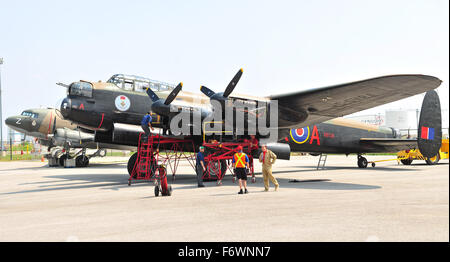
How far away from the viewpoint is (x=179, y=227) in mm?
6348

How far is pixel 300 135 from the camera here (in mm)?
20672

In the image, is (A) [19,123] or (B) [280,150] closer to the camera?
(B) [280,150]

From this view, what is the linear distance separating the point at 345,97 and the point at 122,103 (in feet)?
30.6

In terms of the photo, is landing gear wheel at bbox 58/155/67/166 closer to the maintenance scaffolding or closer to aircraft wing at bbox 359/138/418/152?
the maintenance scaffolding

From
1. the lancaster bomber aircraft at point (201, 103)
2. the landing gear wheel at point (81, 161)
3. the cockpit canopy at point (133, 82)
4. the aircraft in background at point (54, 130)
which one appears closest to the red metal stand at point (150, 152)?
the lancaster bomber aircraft at point (201, 103)

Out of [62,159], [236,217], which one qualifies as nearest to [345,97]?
[236,217]

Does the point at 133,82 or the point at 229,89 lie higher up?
the point at 133,82

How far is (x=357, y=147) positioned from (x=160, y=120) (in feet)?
42.6

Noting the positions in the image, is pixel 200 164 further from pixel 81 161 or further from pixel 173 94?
pixel 81 161

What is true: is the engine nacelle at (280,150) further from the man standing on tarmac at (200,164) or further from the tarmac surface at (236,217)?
the tarmac surface at (236,217)

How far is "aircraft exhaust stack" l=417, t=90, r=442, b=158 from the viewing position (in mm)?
14398

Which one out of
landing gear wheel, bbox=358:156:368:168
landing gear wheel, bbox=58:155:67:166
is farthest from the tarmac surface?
landing gear wheel, bbox=58:155:67:166

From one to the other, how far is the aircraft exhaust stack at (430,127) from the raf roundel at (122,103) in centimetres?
1200

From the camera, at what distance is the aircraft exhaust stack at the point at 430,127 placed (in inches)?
567
